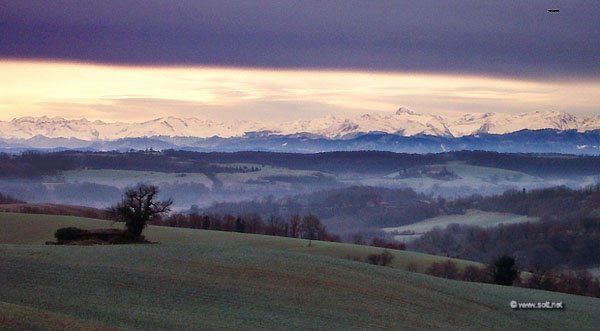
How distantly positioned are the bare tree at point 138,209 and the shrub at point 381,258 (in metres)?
26.3

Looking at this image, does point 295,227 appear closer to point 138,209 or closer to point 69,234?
point 138,209

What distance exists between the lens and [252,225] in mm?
157125

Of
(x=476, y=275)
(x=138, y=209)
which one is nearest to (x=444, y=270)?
(x=476, y=275)

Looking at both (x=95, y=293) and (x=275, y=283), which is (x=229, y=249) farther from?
(x=95, y=293)

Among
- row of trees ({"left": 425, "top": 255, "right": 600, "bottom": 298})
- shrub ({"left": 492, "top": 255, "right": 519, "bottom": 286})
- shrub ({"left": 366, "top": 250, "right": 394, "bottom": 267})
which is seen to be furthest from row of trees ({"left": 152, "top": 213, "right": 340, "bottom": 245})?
shrub ({"left": 492, "top": 255, "right": 519, "bottom": 286})

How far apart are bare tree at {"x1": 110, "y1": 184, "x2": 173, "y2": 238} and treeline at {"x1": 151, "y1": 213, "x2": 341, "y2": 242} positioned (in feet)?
201

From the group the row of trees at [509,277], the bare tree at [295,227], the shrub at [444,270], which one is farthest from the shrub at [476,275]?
the bare tree at [295,227]

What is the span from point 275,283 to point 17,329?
23.5m

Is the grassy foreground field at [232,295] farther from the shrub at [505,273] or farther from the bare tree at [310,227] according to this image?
the bare tree at [310,227]

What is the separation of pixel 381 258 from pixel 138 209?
1176 inches

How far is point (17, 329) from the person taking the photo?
3481 cm

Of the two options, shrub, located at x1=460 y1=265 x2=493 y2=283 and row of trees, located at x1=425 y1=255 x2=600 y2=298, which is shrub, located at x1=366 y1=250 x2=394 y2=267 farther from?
shrub, located at x1=460 y1=265 x2=493 y2=283

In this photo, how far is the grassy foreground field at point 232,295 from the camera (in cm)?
4362

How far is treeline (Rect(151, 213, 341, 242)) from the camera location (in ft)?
489
